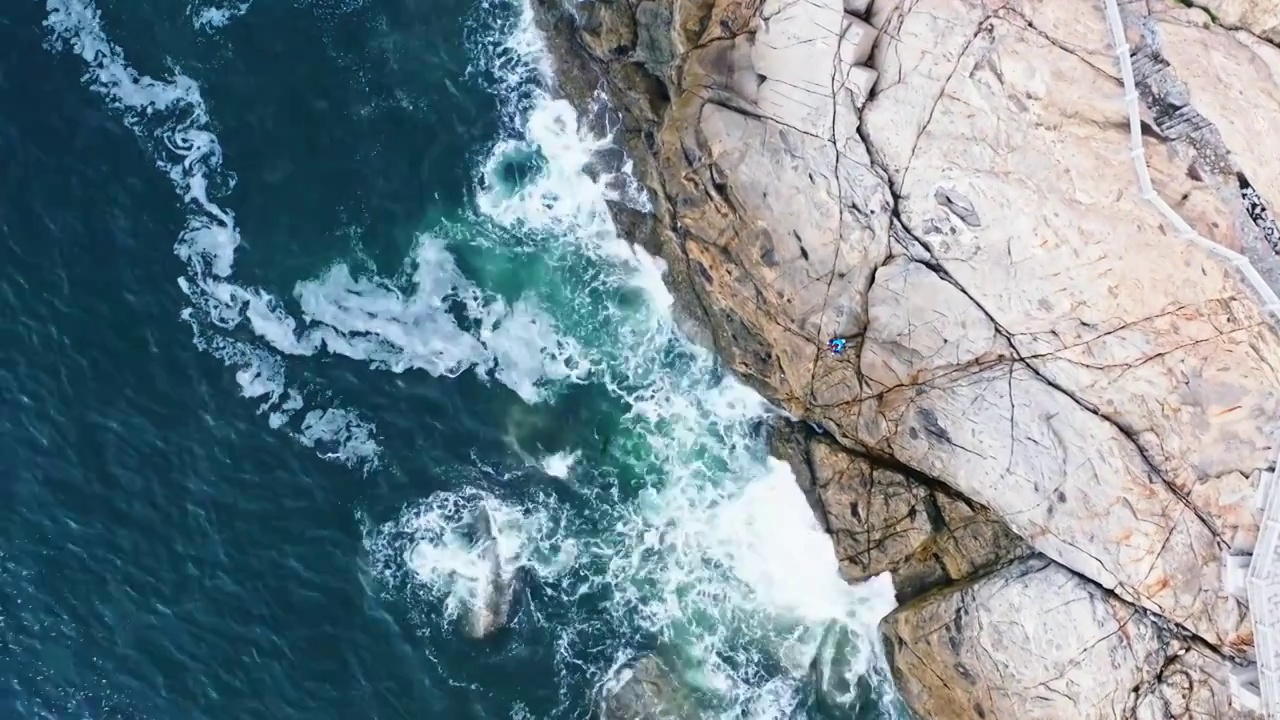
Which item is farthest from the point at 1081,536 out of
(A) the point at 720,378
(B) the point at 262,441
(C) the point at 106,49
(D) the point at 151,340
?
(C) the point at 106,49

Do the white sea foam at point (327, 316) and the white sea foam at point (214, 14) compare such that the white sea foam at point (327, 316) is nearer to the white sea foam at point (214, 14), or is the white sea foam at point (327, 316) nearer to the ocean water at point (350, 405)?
the ocean water at point (350, 405)

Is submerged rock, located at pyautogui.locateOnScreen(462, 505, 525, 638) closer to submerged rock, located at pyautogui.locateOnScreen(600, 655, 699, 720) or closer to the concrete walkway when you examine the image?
submerged rock, located at pyautogui.locateOnScreen(600, 655, 699, 720)

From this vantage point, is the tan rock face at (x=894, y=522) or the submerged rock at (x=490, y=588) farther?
the submerged rock at (x=490, y=588)

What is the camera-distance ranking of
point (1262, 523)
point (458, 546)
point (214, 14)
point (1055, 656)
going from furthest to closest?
point (214, 14) → point (458, 546) → point (1055, 656) → point (1262, 523)

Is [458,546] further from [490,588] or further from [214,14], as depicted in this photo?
[214,14]

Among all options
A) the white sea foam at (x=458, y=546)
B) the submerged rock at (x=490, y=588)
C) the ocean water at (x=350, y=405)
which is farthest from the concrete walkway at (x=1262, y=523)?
the submerged rock at (x=490, y=588)

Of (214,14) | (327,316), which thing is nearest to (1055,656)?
(327,316)
